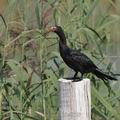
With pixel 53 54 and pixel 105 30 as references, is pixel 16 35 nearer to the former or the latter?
pixel 53 54

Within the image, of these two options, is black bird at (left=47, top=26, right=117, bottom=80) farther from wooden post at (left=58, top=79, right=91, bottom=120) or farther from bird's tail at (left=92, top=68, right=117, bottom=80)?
wooden post at (left=58, top=79, right=91, bottom=120)

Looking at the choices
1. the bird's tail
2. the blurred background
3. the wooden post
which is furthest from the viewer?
the blurred background

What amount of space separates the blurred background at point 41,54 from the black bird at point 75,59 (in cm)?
11

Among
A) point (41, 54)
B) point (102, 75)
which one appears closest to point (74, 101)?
point (102, 75)

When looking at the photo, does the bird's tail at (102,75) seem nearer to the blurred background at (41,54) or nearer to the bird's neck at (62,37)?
the blurred background at (41,54)

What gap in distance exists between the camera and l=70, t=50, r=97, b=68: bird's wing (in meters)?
3.25

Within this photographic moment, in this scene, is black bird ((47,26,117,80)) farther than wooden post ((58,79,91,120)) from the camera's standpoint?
Yes

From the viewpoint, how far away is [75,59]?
10.8 feet

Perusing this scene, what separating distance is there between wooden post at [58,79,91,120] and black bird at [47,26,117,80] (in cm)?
53

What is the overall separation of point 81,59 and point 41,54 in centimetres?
22

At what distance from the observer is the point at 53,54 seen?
3.41 metres

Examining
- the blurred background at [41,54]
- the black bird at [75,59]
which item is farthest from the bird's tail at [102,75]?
the blurred background at [41,54]

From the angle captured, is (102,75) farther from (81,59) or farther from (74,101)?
(74,101)

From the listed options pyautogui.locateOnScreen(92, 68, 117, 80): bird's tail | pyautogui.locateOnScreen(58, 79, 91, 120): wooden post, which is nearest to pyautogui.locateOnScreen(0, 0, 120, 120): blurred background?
pyautogui.locateOnScreen(92, 68, 117, 80): bird's tail
